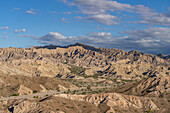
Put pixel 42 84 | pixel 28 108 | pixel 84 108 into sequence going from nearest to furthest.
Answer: pixel 28 108 → pixel 84 108 → pixel 42 84

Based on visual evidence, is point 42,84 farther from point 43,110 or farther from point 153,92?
point 43,110

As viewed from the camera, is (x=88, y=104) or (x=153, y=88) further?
(x=153, y=88)

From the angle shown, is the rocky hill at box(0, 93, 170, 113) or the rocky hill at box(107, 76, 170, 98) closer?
the rocky hill at box(0, 93, 170, 113)

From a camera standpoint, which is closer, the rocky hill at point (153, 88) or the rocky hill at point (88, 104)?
the rocky hill at point (88, 104)

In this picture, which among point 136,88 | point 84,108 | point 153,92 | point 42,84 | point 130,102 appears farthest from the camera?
point 42,84

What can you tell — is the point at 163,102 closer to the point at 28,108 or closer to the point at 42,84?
the point at 28,108

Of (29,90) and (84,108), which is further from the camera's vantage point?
(29,90)

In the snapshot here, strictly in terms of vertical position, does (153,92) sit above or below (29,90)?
above

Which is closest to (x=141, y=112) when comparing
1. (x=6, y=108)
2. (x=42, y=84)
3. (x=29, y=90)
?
(x=6, y=108)

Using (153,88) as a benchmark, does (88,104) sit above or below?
below
